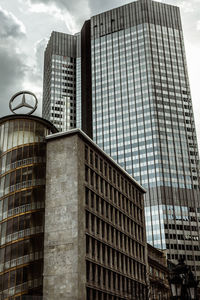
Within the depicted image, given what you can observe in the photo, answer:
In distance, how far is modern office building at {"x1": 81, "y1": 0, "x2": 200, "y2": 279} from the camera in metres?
166

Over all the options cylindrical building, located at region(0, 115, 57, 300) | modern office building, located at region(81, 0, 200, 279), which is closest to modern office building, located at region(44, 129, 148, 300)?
cylindrical building, located at region(0, 115, 57, 300)

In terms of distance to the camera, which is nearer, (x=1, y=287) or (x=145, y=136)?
(x=1, y=287)

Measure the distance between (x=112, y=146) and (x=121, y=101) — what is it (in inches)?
813

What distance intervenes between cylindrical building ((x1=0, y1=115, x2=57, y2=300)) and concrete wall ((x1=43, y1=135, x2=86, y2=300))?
4.54 feet

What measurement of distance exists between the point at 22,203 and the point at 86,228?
11.0m

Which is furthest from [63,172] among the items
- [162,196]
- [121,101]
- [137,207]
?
[121,101]

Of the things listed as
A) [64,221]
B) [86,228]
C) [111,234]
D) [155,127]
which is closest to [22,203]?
[64,221]

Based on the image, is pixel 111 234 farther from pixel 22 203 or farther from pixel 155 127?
pixel 155 127

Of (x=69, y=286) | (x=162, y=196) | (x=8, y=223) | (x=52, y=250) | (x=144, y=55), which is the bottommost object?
(x=69, y=286)

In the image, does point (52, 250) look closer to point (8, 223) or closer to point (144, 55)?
point (8, 223)

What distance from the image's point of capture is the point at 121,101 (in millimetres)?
188875

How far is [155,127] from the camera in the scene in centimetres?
17825

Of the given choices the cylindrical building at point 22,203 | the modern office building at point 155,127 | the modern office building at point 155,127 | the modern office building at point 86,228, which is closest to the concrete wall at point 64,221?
the modern office building at point 86,228

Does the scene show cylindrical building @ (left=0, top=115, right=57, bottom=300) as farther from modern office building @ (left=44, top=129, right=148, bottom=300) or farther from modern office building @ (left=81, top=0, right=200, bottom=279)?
modern office building @ (left=81, top=0, right=200, bottom=279)
